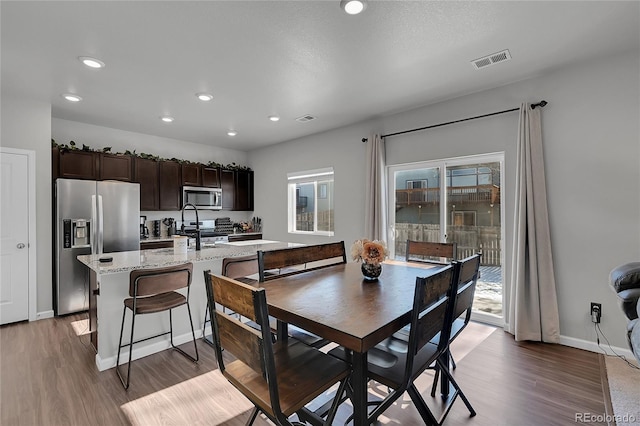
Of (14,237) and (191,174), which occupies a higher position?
(191,174)

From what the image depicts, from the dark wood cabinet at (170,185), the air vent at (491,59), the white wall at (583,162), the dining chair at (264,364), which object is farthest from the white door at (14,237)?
the white wall at (583,162)

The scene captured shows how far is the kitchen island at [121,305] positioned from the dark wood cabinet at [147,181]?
7.29 feet

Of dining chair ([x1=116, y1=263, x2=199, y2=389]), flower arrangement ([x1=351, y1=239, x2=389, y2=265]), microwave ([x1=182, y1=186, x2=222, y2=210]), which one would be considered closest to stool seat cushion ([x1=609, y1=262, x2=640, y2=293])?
flower arrangement ([x1=351, y1=239, x2=389, y2=265])

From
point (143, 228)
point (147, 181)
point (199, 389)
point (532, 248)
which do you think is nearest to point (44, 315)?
point (143, 228)

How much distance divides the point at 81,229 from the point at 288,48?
3466 millimetres

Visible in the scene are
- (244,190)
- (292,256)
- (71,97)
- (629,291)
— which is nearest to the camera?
(629,291)

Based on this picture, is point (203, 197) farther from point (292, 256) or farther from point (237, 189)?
point (292, 256)

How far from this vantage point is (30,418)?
1.91m

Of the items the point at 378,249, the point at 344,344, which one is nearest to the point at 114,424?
the point at 344,344

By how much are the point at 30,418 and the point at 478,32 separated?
401cm

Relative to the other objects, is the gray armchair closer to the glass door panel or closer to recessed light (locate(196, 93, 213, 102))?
the glass door panel

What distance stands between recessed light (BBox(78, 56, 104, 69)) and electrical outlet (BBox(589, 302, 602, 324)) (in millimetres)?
4911

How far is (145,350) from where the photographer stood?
9.05ft

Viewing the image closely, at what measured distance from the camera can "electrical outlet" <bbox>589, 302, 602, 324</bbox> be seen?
2.75 metres
